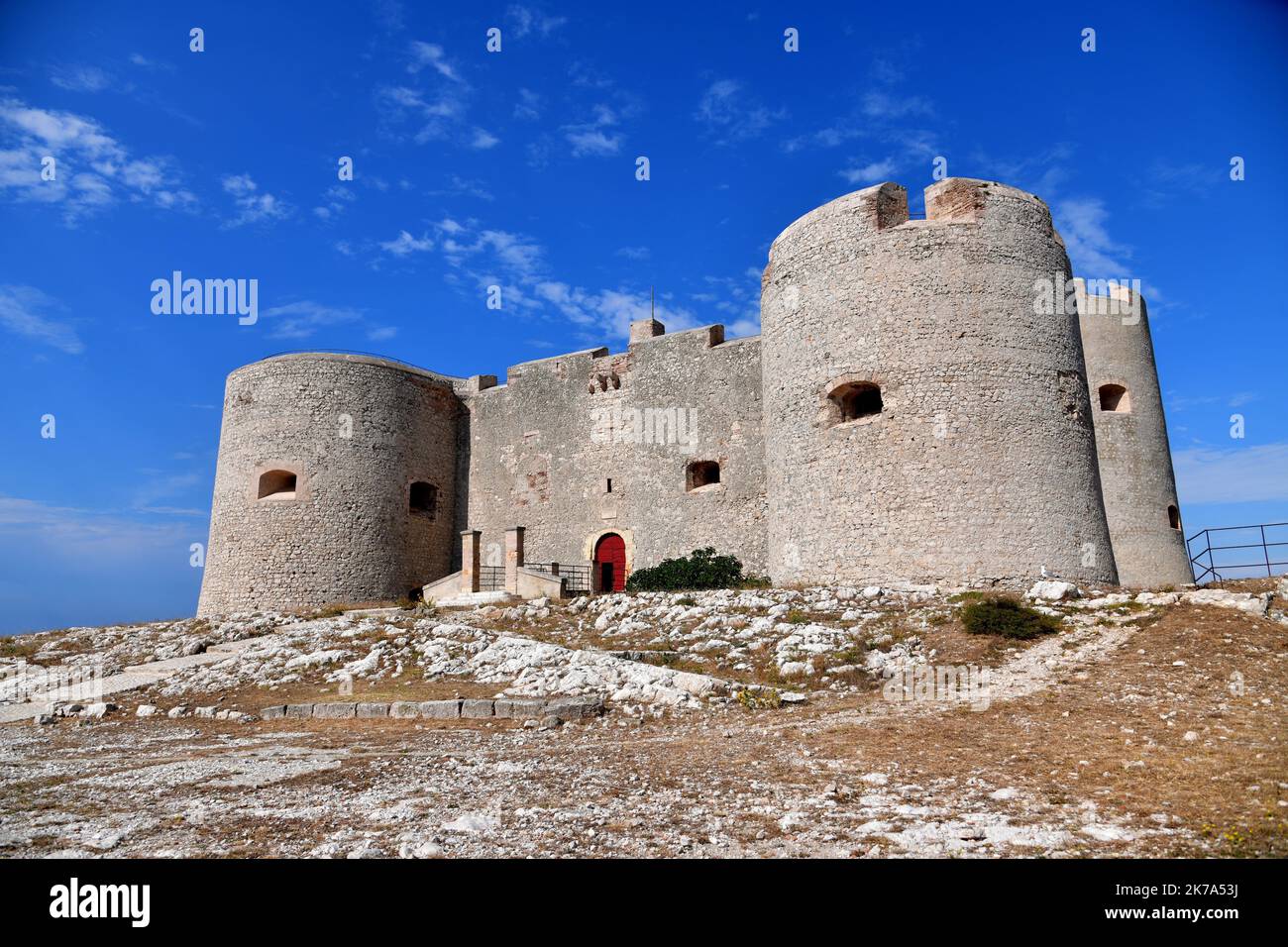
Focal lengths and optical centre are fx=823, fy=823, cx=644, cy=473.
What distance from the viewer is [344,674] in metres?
10.8

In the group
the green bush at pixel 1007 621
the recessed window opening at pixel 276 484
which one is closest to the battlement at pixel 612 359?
the recessed window opening at pixel 276 484

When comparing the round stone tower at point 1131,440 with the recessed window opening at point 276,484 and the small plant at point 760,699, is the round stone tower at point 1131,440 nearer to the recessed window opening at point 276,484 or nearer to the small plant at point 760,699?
the small plant at point 760,699

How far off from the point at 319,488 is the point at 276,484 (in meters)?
1.42

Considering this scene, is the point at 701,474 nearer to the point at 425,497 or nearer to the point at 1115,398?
the point at 425,497

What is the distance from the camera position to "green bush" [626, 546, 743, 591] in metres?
16.9

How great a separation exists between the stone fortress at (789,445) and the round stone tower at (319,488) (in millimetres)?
58

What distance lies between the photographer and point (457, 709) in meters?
8.21

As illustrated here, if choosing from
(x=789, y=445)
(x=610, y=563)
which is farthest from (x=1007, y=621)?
(x=610, y=563)

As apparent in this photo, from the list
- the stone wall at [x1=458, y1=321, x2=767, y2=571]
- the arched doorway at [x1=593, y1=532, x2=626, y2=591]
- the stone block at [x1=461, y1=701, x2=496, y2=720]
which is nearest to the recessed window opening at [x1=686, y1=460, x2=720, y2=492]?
the stone wall at [x1=458, y1=321, x2=767, y2=571]
